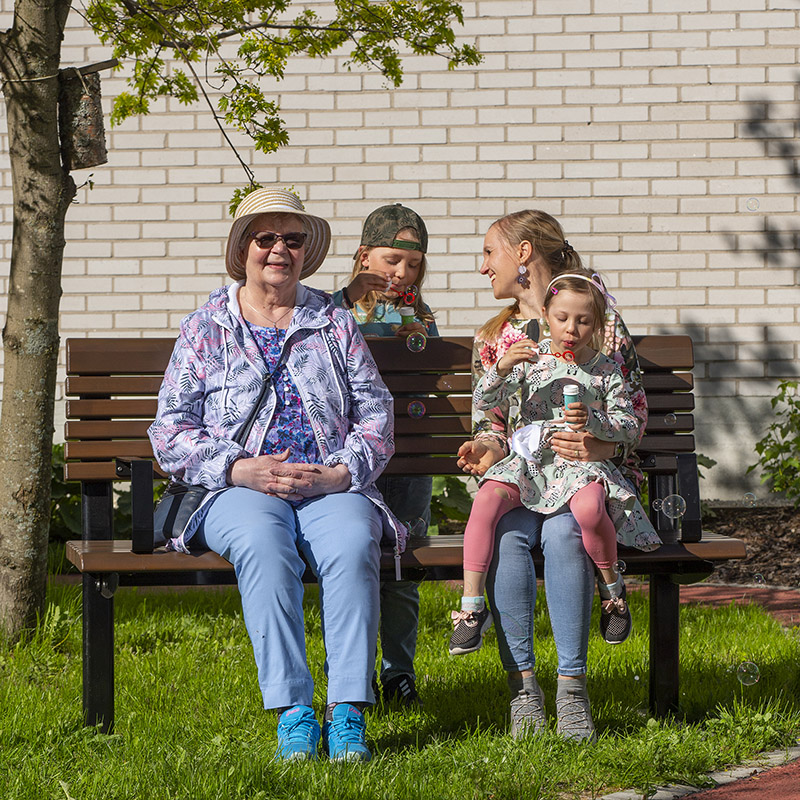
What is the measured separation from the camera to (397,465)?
389 centimetres

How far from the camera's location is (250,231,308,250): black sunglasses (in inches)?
143

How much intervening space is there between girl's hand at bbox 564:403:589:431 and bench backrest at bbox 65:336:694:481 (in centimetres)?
42

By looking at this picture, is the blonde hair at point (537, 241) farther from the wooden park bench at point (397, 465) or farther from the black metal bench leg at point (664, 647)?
the black metal bench leg at point (664, 647)

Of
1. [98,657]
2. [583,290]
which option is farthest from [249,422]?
[583,290]

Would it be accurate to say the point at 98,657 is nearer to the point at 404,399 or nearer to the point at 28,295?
the point at 404,399

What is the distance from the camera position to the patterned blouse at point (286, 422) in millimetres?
3488

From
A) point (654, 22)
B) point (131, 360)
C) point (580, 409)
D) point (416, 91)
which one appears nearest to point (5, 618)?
point (131, 360)

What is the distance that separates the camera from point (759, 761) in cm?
322

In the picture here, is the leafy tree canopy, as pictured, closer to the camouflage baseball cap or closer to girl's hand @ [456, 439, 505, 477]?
the camouflage baseball cap

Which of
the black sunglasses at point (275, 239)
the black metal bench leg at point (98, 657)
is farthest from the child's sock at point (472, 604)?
the black sunglasses at point (275, 239)

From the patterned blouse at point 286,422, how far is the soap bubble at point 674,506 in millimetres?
1120

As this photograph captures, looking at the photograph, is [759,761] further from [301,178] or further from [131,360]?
[301,178]

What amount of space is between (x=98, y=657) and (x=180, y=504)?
20.5 inches

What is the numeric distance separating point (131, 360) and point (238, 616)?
1623mm
